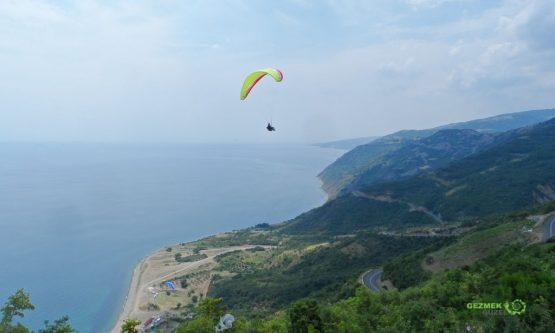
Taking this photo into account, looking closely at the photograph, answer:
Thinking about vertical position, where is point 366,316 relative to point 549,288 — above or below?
below

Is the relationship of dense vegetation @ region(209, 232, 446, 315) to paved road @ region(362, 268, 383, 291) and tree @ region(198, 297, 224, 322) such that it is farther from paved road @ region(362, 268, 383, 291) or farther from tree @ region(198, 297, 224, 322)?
tree @ region(198, 297, 224, 322)

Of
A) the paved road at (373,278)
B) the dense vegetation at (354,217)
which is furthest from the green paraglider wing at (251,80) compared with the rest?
the dense vegetation at (354,217)

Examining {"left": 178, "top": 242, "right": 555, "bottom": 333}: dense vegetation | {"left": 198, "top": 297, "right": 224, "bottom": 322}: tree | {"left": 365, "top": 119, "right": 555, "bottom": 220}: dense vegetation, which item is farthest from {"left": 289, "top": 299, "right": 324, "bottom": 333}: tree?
{"left": 365, "top": 119, "right": 555, "bottom": 220}: dense vegetation

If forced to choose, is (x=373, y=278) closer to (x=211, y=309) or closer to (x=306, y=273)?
(x=306, y=273)

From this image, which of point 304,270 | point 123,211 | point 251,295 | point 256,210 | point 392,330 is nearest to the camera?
point 392,330

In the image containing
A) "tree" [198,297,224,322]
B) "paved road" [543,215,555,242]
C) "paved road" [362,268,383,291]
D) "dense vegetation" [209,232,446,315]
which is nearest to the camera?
"tree" [198,297,224,322]

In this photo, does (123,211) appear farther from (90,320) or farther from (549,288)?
(549,288)

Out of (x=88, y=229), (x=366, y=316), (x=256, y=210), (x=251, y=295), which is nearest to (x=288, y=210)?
(x=256, y=210)
